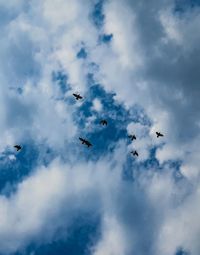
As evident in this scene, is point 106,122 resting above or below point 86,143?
above

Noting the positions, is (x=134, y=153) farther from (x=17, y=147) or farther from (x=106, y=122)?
(x=17, y=147)

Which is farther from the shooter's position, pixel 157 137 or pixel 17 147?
pixel 157 137

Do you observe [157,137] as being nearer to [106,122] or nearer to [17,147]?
[106,122]

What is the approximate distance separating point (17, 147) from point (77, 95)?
26358mm

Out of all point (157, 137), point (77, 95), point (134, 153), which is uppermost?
point (77, 95)

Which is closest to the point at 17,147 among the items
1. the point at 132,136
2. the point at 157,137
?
the point at 132,136

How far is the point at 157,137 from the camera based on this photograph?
12600 centimetres

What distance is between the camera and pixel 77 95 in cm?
12388

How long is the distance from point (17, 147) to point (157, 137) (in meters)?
47.2

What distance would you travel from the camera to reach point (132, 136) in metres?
120

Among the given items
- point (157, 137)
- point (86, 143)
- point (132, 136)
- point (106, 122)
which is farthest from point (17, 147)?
point (157, 137)

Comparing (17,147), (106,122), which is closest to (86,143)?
(106,122)

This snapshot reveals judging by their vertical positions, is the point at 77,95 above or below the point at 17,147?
above

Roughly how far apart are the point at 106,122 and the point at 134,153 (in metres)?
13.9
